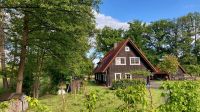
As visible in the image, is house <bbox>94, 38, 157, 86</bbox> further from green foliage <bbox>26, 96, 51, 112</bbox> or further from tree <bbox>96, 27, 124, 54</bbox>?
green foliage <bbox>26, 96, 51, 112</bbox>

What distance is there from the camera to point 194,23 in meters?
92.3

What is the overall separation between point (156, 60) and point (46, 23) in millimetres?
65703

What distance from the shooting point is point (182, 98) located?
10141mm

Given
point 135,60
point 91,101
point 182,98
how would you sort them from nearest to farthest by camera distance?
1. point 182,98
2. point 91,101
3. point 135,60

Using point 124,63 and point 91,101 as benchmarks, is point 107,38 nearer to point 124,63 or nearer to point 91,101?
point 124,63

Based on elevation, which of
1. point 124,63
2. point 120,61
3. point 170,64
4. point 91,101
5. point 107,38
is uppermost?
point 107,38

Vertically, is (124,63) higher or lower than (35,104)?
higher

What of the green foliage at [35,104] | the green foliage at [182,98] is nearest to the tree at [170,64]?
the green foliage at [182,98]

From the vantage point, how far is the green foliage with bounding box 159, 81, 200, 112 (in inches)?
401

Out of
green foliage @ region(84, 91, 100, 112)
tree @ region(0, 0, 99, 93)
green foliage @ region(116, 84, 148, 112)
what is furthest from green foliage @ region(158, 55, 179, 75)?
green foliage @ region(116, 84, 148, 112)

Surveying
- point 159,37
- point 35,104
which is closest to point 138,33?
point 159,37

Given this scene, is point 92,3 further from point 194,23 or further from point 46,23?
point 194,23

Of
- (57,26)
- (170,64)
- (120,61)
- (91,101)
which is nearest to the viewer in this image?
(91,101)

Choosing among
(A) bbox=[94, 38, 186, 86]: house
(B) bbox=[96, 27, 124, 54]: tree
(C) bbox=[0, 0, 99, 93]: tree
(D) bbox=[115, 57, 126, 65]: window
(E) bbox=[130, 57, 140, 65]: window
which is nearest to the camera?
(C) bbox=[0, 0, 99, 93]: tree
